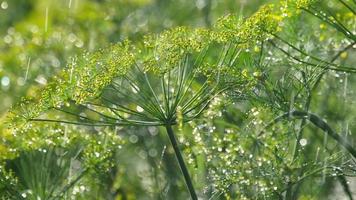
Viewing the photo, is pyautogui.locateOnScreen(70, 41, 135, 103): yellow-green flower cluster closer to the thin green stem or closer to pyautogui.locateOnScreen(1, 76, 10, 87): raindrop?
the thin green stem

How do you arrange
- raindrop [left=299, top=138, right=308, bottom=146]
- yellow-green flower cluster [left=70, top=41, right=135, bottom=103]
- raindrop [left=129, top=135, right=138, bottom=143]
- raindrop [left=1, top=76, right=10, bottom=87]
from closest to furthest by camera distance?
yellow-green flower cluster [left=70, top=41, right=135, bottom=103] < raindrop [left=299, top=138, right=308, bottom=146] < raindrop [left=1, top=76, right=10, bottom=87] < raindrop [left=129, top=135, right=138, bottom=143]

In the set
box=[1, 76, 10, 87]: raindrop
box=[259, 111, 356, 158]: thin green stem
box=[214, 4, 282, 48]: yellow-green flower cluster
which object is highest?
box=[1, 76, 10, 87]: raindrop

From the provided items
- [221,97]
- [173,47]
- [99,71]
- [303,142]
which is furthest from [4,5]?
[221,97]

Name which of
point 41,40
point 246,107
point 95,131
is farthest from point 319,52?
point 41,40

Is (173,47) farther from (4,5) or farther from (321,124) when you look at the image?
(4,5)

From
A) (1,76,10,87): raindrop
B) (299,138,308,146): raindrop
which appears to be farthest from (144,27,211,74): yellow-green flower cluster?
(1,76,10,87): raindrop

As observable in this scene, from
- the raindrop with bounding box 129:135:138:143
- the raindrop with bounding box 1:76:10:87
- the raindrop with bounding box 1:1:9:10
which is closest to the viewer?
the raindrop with bounding box 1:76:10:87

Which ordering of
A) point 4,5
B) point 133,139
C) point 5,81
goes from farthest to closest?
point 4,5 < point 133,139 < point 5,81

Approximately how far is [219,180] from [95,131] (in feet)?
11.8

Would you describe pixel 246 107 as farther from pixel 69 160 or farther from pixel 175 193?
pixel 175 193

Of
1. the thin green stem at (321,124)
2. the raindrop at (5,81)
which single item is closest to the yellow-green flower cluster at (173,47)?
the thin green stem at (321,124)

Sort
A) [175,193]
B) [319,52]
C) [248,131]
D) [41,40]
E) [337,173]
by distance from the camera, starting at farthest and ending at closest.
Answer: [41,40] → [175,193] → [319,52] → [337,173] → [248,131]

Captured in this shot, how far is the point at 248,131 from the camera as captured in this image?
19.2 ft

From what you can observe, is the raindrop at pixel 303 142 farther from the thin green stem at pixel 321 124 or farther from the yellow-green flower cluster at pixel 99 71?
the yellow-green flower cluster at pixel 99 71
